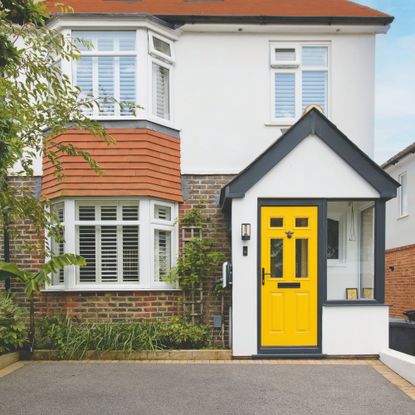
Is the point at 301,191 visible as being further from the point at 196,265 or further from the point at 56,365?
the point at 56,365

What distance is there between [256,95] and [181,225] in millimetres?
3212

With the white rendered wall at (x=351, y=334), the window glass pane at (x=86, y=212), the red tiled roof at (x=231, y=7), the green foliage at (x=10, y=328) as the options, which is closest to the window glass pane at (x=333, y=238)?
the white rendered wall at (x=351, y=334)

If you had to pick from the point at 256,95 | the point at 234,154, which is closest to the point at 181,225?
the point at 234,154

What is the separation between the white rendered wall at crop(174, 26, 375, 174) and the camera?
9.57 m

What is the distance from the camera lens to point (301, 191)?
8078 mm

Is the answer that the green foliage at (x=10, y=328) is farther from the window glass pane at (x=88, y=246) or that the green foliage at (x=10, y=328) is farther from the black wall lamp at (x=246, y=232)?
the black wall lamp at (x=246, y=232)

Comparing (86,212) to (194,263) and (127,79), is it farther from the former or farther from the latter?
(127,79)

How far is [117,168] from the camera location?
8969mm

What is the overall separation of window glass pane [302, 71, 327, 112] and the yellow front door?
2.91 meters

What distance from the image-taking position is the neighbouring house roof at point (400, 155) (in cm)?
1463

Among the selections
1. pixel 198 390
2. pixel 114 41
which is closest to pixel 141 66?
pixel 114 41

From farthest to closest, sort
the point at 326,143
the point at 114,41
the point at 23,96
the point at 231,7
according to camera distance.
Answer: the point at 231,7 → the point at 114,41 → the point at 326,143 → the point at 23,96

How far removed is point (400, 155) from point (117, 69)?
34.9 feet

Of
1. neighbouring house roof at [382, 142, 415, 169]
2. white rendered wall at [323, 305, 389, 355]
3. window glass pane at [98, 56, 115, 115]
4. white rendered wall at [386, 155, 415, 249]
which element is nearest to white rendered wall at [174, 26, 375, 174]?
window glass pane at [98, 56, 115, 115]
